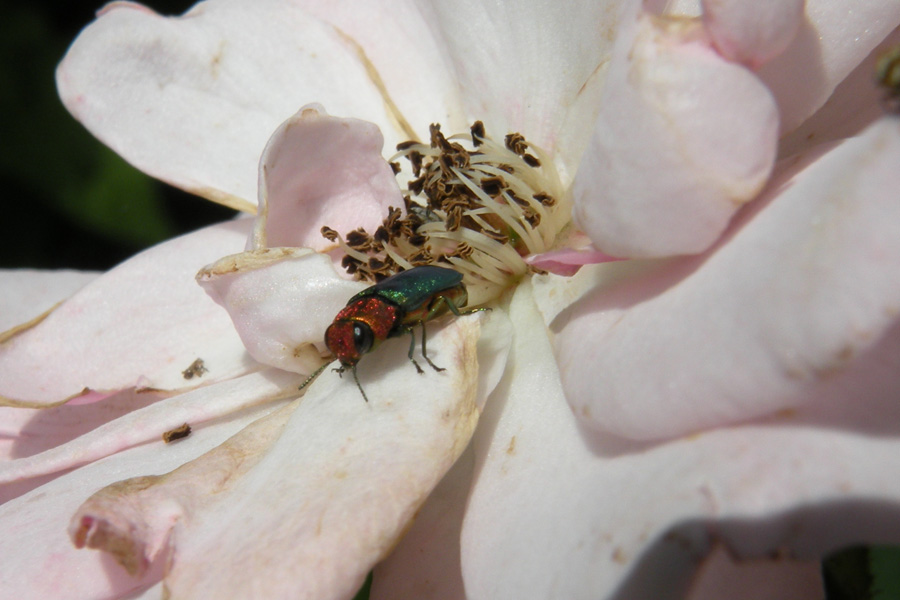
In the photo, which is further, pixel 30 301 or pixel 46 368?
pixel 30 301

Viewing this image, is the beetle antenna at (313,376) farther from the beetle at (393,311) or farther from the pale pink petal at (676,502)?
the pale pink petal at (676,502)

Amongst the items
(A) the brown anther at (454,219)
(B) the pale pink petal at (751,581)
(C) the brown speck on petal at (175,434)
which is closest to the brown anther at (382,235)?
(A) the brown anther at (454,219)

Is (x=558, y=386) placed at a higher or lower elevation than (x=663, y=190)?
lower

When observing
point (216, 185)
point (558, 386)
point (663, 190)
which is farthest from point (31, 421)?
point (663, 190)

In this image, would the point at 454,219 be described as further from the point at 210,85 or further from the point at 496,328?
the point at 210,85

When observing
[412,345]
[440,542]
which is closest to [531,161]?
[412,345]

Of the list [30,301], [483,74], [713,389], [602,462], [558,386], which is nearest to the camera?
[713,389]

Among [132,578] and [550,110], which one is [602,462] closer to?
→ [132,578]
